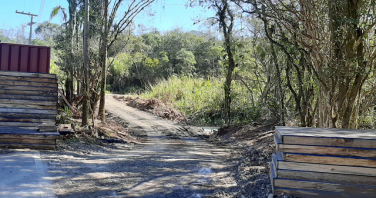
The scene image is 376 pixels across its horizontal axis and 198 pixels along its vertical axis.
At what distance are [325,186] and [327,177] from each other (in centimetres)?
12

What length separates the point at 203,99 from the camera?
80.8 ft

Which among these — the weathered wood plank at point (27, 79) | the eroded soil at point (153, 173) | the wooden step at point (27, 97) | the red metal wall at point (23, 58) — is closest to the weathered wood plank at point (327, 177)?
the eroded soil at point (153, 173)

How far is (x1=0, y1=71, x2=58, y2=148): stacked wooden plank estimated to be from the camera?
8.25m

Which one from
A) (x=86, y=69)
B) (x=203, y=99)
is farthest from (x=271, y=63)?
(x=203, y=99)

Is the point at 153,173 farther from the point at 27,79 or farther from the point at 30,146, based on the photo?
the point at 27,79

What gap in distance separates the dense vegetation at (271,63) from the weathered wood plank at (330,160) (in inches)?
115

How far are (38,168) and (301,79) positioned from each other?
7.60 m

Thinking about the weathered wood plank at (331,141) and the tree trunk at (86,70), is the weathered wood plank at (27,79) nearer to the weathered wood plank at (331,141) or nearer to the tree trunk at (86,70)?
the tree trunk at (86,70)

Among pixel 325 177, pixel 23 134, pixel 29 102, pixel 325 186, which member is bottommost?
pixel 325 186

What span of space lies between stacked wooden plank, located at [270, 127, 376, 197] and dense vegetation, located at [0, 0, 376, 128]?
9.42 ft

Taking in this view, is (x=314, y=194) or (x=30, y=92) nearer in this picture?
(x=314, y=194)

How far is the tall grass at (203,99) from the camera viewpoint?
64.8ft

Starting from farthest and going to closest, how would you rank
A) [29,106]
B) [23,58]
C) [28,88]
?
[23,58] → [28,88] → [29,106]

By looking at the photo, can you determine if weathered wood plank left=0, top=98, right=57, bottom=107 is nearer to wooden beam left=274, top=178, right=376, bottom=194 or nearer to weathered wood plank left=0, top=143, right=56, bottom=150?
weathered wood plank left=0, top=143, right=56, bottom=150
